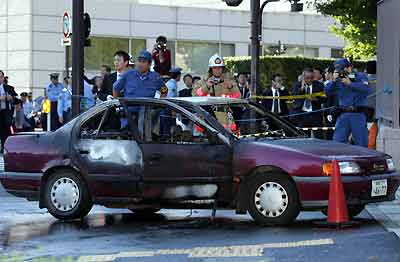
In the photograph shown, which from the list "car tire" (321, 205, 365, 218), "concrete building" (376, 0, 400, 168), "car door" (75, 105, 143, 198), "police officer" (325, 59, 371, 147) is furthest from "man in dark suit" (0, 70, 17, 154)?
"car tire" (321, 205, 365, 218)

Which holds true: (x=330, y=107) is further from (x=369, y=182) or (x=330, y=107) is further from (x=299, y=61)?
(x=299, y=61)

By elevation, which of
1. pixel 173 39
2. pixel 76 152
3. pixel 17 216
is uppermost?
pixel 173 39

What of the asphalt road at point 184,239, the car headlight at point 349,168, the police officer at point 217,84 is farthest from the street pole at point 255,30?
the car headlight at point 349,168

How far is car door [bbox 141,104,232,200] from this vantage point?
35.1 ft

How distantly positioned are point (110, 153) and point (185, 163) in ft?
2.97

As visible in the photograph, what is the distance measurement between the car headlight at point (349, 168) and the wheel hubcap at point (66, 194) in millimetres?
3015

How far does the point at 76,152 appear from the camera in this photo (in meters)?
11.3

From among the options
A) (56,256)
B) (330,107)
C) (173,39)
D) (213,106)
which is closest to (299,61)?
(173,39)

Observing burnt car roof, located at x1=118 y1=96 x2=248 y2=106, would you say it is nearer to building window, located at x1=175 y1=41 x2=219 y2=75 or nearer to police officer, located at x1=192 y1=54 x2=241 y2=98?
police officer, located at x1=192 y1=54 x2=241 y2=98

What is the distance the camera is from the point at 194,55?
47.8m

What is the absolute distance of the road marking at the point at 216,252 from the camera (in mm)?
8648

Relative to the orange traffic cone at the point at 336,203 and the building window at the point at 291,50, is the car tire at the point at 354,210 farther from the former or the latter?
the building window at the point at 291,50

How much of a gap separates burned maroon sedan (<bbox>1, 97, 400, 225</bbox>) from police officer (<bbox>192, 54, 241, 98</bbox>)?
2.51 meters

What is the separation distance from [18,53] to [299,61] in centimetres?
1337
